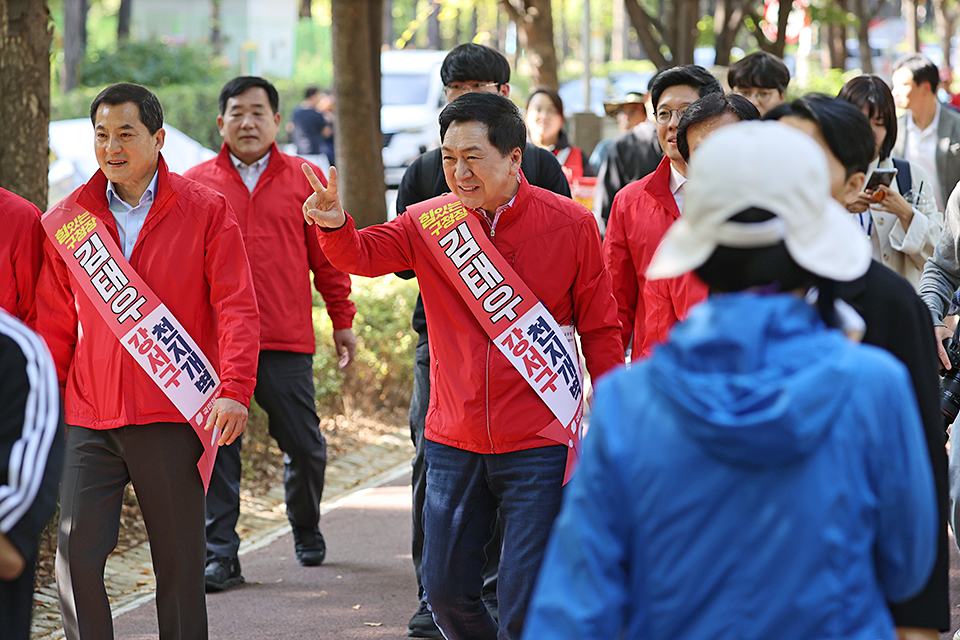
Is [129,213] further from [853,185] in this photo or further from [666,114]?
[853,185]

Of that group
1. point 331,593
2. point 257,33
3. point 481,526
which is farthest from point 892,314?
point 257,33

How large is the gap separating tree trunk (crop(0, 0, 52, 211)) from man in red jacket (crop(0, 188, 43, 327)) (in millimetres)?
1584

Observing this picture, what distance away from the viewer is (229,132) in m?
6.14

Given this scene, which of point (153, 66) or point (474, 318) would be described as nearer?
point (474, 318)

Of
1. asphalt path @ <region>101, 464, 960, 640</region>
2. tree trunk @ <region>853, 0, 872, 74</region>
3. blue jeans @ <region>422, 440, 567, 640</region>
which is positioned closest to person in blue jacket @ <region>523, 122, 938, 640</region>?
blue jeans @ <region>422, 440, 567, 640</region>

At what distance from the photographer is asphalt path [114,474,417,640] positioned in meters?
5.16

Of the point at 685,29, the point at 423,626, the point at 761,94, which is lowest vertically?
the point at 423,626

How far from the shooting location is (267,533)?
22.0ft

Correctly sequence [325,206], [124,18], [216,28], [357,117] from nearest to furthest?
[325,206], [357,117], [216,28], [124,18]

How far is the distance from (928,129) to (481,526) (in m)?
4.91

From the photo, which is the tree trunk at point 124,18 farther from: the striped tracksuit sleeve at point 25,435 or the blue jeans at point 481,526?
the striped tracksuit sleeve at point 25,435

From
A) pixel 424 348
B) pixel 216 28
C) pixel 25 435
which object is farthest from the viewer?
pixel 216 28

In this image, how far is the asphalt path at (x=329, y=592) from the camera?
5156 millimetres

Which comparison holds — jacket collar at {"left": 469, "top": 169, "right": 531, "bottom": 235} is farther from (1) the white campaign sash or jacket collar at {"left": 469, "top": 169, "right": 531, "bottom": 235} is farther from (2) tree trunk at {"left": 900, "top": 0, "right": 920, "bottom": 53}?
(2) tree trunk at {"left": 900, "top": 0, "right": 920, "bottom": 53}
